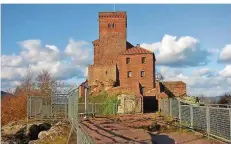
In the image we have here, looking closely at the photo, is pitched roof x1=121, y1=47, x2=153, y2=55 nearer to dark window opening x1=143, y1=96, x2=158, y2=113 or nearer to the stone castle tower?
the stone castle tower

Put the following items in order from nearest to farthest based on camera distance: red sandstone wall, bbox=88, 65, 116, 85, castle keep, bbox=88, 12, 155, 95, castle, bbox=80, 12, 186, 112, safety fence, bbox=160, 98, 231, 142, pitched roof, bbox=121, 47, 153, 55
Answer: safety fence, bbox=160, 98, 231, 142 → castle, bbox=80, 12, 186, 112 → castle keep, bbox=88, 12, 155, 95 → pitched roof, bbox=121, 47, 153, 55 → red sandstone wall, bbox=88, 65, 116, 85

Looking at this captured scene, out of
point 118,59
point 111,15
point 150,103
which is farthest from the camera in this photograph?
point 111,15

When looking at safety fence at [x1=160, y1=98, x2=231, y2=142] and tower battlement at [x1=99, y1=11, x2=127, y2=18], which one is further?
tower battlement at [x1=99, y1=11, x2=127, y2=18]

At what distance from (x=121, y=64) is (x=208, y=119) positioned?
126 ft

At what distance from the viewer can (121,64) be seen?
53.7 metres

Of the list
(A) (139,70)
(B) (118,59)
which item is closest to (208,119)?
(A) (139,70)

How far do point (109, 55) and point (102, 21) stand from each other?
677 centimetres

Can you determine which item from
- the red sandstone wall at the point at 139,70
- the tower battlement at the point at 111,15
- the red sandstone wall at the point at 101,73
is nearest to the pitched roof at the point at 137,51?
the red sandstone wall at the point at 139,70

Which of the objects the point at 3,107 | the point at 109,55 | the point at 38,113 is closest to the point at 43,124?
the point at 38,113

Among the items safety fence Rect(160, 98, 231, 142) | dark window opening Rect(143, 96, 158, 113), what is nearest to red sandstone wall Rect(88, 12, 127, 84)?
dark window opening Rect(143, 96, 158, 113)

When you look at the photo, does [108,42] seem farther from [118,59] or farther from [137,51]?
[137,51]

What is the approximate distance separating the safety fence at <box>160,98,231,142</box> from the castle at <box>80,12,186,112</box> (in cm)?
2322

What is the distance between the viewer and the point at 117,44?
59.0m

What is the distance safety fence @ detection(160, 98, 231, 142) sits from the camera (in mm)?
13469
